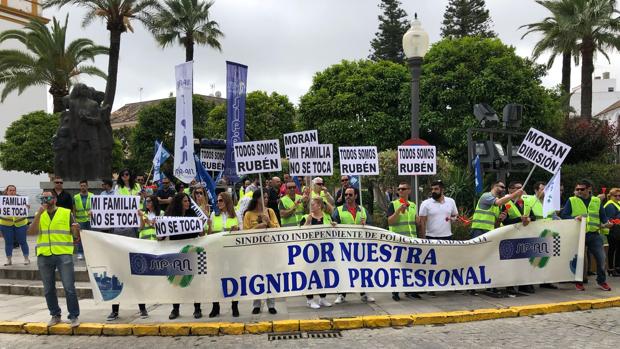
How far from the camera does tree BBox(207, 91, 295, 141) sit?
46812mm

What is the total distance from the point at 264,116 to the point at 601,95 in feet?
172

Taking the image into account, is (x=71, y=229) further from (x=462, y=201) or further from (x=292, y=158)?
(x=462, y=201)

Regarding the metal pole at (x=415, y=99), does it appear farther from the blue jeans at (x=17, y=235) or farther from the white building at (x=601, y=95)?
the white building at (x=601, y=95)

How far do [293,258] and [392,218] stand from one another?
181 centimetres

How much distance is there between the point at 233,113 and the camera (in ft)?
41.7

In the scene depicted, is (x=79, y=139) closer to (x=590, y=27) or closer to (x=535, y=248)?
(x=535, y=248)

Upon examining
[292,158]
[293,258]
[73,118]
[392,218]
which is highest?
[73,118]

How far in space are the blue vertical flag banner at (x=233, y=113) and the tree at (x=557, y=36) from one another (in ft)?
78.8

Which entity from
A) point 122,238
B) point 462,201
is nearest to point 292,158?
point 122,238

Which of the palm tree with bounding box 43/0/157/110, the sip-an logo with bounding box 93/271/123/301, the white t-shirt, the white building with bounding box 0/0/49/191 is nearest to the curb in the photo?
the sip-an logo with bounding box 93/271/123/301

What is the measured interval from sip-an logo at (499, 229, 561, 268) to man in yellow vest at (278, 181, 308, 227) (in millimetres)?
3420

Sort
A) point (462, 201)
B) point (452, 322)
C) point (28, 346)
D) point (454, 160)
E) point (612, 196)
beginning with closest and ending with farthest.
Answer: point (28, 346) < point (452, 322) < point (612, 196) < point (462, 201) < point (454, 160)

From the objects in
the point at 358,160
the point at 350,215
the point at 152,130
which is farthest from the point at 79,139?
the point at 152,130

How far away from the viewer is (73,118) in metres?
15.2
